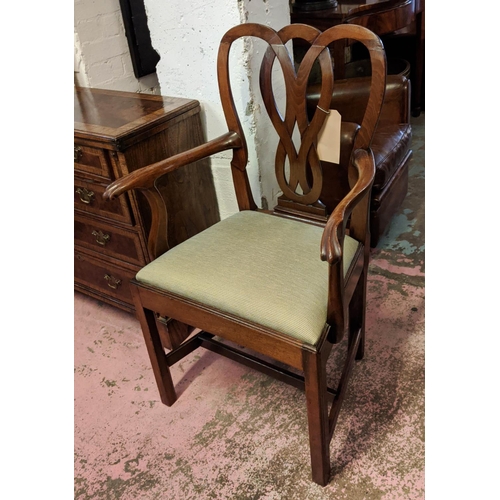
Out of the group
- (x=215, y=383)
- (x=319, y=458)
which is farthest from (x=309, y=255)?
(x=215, y=383)

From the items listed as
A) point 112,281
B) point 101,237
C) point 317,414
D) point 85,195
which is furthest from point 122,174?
point 317,414

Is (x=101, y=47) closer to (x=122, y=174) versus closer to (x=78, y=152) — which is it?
(x=78, y=152)

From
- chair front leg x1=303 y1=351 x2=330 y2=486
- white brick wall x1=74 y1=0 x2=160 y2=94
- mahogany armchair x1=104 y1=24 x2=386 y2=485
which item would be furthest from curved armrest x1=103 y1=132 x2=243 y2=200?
white brick wall x1=74 y1=0 x2=160 y2=94

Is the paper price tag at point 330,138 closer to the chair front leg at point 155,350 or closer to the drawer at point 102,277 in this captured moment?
the chair front leg at point 155,350

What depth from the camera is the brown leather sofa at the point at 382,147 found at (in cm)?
202

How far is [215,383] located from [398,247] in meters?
1.15

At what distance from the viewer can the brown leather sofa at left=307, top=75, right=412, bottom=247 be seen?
202 cm

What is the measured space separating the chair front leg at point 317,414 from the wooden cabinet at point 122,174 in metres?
0.84

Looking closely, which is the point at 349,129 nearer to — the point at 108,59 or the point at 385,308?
the point at 385,308

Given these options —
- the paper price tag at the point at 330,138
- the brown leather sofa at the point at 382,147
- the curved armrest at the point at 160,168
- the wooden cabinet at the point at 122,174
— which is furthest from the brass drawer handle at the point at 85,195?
the brown leather sofa at the point at 382,147

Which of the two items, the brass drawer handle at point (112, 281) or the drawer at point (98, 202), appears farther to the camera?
the brass drawer handle at point (112, 281)

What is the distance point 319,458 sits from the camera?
1.21 meters

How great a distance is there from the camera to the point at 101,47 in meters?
2.21

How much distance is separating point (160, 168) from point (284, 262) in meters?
0.45
